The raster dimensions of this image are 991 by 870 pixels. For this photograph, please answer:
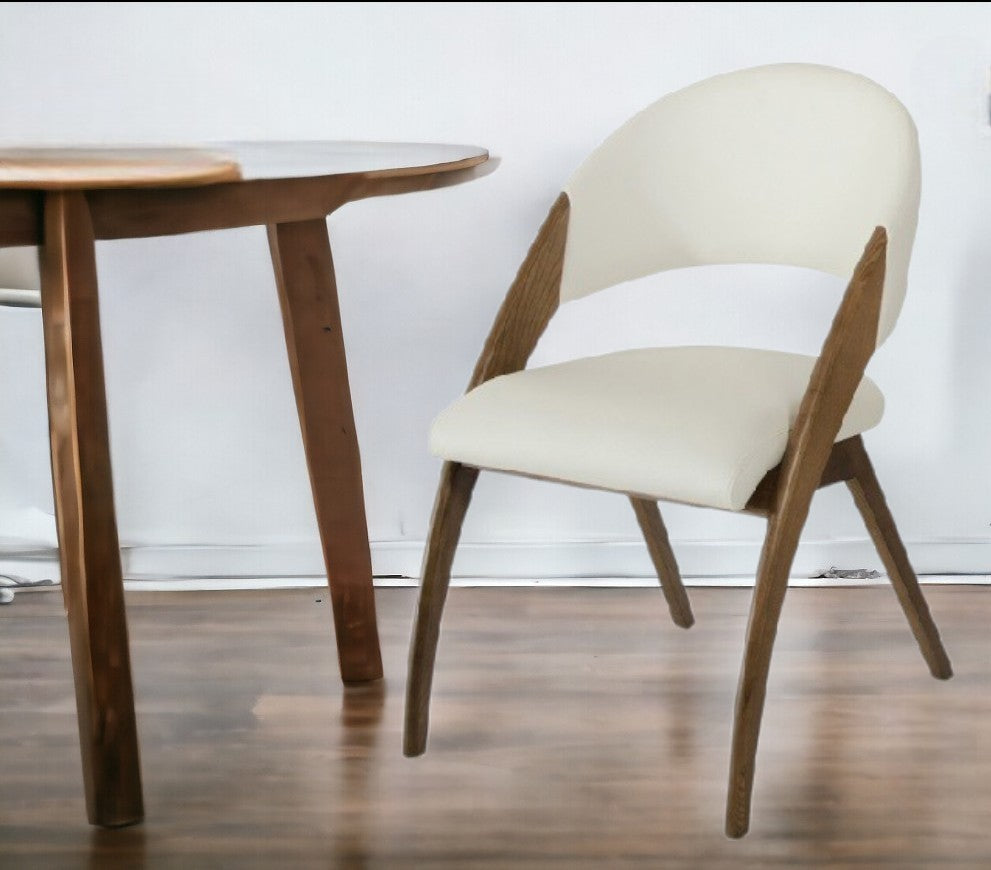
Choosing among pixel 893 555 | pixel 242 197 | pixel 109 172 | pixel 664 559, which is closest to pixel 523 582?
pixel 664 559

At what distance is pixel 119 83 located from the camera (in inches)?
86.0

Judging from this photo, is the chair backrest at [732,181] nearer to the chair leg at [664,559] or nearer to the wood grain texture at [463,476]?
the wood grain texture at [463,476]

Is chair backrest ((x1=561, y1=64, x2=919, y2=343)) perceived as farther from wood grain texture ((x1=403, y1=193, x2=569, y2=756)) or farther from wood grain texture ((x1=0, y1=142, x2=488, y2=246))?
wood grain texture ((x1=0, y1=142, x2=488, y2=246))

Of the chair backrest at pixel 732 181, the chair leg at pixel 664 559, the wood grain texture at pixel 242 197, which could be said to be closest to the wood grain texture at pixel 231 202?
the wood grain texture at pixel 242 197

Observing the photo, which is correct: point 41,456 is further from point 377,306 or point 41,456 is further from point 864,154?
point 864,154

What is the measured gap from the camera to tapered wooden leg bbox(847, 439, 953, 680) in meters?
1.70

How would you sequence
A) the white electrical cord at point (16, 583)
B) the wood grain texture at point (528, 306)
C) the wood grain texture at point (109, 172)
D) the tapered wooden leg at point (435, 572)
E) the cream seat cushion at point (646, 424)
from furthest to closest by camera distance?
1. the white electrical cord at point (16, 583)
2. the wood grain texture at point (528, 306)
3. the tapered wooden leg at point (435, 572)
4. the cream seat cushion at point (646, 424)
5. the wood grain texture at point (109, 172)

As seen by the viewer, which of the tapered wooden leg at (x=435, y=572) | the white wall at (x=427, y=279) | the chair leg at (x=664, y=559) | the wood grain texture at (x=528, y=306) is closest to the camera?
the tapered wooden leg at (x=435, y=572)

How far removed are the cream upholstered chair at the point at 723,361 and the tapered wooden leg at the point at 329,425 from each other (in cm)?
23

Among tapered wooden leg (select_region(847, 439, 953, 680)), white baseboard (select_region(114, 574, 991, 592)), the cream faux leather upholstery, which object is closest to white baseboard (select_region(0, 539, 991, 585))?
white baseboard (select_region(114, 574, 991, 592))

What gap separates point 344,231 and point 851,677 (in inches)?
43.4

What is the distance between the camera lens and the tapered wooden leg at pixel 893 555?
1.70m

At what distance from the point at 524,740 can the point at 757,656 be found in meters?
0.40

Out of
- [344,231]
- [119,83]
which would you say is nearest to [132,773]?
[344,231]
